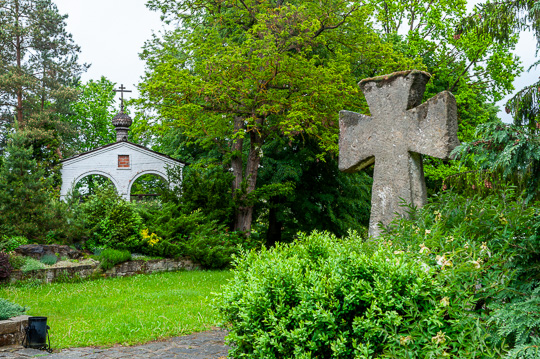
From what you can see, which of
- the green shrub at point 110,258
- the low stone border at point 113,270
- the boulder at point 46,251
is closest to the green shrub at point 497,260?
the low stone border at point 113,270

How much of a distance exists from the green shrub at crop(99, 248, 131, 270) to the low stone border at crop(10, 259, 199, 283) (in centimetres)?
12

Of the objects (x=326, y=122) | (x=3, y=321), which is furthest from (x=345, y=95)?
(x=3, y=321)

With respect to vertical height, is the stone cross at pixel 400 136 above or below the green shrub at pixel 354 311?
above

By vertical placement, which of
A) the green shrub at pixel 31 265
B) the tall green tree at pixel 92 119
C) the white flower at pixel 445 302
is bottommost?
the green shrub at pixel 31 265

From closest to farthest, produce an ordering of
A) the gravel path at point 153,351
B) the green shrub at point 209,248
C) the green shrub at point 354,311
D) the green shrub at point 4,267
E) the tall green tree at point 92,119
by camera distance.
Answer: the green shrub at point 354,311 → the gravel path at point 153,351 → the green shrub at point 4,267 → the green shrub at point 209,248 → the tall green tree at point 92,119

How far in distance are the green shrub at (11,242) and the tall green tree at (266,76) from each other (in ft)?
17.1

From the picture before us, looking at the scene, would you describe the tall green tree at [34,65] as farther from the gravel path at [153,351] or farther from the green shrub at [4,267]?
the gravel path at [153,351]

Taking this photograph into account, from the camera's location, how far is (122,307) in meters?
8.62

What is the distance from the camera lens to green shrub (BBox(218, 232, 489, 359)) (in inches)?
125

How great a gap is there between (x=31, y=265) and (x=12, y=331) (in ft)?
18.2

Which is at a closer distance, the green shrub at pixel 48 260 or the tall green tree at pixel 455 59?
the green shrub at pixel 48 260

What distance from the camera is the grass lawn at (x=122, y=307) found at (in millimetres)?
6477

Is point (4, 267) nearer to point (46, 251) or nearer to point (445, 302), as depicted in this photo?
point (46, 251)

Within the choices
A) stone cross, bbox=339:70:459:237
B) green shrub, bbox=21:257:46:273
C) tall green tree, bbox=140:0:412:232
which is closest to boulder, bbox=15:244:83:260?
green shrub, bbox=21:257:46:273
